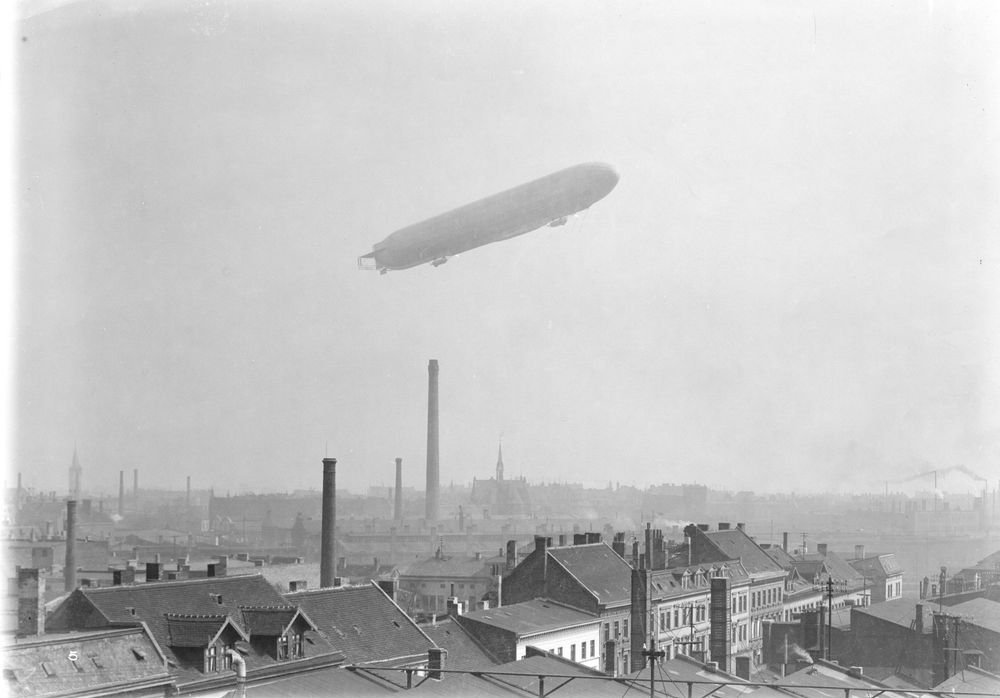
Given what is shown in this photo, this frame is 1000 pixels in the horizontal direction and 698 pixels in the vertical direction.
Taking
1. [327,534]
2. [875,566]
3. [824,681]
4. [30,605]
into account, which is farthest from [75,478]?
[875,566]

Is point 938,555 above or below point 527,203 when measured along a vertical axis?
below

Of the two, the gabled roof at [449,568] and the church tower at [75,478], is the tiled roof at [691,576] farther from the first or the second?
the church tower at [75,478]

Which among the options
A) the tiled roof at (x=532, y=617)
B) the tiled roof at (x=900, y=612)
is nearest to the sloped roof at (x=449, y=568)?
the tiled roof at (x=532, y=617)

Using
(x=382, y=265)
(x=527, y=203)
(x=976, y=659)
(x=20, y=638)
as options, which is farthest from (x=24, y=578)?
(x=976, y=659)

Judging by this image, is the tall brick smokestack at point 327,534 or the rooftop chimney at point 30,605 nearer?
the rooftop chimney at point 30,605

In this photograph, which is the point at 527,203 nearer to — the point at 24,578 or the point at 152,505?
the point at 24,578

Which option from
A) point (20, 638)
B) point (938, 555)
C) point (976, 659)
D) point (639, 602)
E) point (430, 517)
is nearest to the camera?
point (20, 638)
